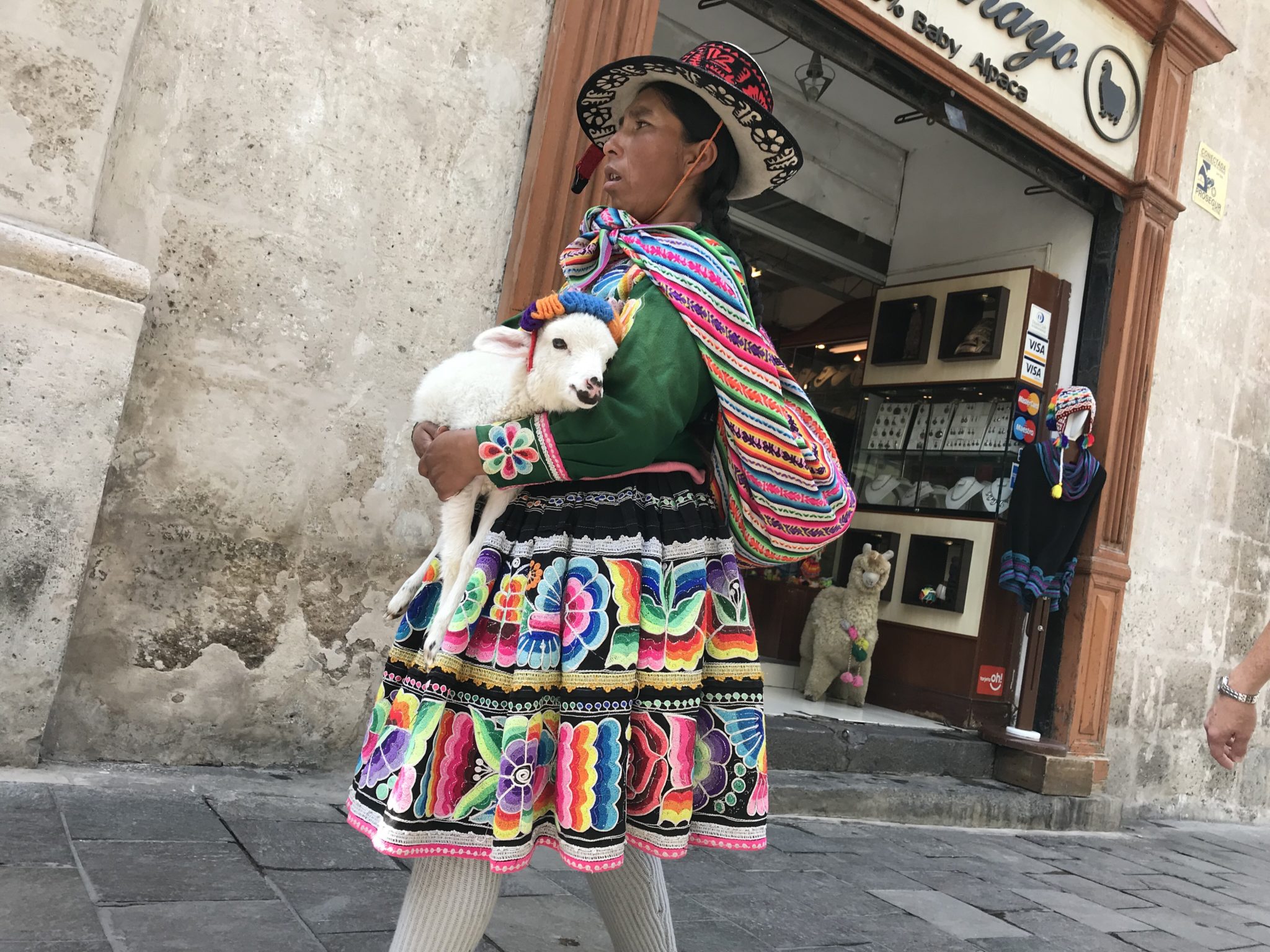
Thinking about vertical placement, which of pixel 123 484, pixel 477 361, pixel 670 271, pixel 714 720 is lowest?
pixel 714 720

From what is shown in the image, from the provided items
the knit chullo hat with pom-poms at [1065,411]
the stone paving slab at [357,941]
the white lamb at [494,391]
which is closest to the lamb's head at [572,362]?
the white lamb at [494,391]

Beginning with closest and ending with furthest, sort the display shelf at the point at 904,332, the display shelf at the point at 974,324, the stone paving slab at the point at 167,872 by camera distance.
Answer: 1. the stone paving slab at the point at 167,872
2. the display shelf at the point at 974,324
3. the display shelf at the point at 904,332

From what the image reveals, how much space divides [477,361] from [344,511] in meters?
1.90

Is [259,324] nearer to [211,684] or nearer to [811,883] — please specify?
[211,684]

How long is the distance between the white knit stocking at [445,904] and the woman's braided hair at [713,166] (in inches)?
41.6

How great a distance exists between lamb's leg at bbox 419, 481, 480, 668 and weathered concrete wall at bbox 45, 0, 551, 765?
5.82ft

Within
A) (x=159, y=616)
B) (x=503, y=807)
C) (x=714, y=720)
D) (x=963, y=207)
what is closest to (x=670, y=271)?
(x=714, y=720)

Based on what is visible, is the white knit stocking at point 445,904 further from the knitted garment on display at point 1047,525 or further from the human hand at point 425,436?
the knitted garment on display at point 1047,525

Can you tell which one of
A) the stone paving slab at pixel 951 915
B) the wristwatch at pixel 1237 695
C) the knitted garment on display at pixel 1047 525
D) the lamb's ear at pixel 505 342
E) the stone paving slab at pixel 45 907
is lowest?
the stone paving slab at pixel 951 915

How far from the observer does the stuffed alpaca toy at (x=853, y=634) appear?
5.88m

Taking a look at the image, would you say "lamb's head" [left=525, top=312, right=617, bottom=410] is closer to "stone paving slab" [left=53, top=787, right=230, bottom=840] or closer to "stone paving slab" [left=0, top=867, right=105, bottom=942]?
"stone paving slab" [left=0, top=867, right=105, bottom=942]

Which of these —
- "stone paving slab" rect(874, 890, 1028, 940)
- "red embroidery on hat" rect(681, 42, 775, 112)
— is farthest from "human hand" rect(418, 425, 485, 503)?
"stone paving slab" rect(874, 890, 1028, 940)

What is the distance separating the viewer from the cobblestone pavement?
2.14 metres

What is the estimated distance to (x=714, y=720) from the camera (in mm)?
1757
